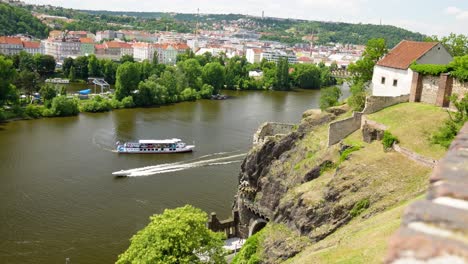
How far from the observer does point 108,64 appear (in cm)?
10406

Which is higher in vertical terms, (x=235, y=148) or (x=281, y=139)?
(x=281, y=139)

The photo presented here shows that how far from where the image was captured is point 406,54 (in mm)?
32156

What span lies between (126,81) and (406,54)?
5495 centimetres

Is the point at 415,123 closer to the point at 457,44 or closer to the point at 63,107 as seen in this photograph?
the point at 457,44

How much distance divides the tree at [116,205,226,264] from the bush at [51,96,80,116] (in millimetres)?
49492

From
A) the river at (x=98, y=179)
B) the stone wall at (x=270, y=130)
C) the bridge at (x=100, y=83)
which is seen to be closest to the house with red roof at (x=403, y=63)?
the stone wall at (x=270, y=130)

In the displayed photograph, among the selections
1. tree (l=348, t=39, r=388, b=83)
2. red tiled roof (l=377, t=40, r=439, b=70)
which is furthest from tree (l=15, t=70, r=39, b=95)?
red tiled roof (l=377, t=40, r=439, b=70)

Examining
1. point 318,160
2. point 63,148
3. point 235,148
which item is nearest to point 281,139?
point 318,160

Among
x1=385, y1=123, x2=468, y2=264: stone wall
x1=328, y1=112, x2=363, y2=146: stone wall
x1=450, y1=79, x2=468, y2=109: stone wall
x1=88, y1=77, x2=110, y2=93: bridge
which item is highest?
x1=385, y1=123, x2=468, y2=264: stone wall

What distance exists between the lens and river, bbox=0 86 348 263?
1200 inches

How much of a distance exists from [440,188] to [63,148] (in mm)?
50101

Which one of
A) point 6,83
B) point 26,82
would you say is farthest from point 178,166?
point 26,82

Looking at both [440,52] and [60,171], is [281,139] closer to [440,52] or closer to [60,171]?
[440,52]

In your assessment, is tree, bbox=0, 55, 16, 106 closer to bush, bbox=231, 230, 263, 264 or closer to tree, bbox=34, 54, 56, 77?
tree, bbox=34, 54, 56, 77
